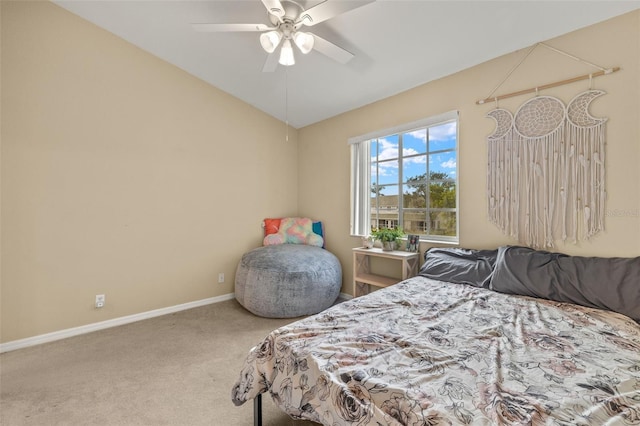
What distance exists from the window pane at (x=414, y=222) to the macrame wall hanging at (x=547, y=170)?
689mm

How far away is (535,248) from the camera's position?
7.08 feet

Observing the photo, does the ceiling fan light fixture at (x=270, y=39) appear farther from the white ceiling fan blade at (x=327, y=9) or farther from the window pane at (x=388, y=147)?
the window pane at (x=388, y=147)

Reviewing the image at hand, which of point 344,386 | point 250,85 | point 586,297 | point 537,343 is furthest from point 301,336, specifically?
point 250,85

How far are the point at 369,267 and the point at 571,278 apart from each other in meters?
1.88

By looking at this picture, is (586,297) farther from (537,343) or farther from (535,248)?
(537,343)

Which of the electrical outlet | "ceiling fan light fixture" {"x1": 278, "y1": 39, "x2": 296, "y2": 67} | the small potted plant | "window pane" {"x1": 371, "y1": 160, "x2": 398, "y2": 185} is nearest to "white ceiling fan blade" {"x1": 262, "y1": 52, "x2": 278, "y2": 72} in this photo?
"ceiling fan light fixture" {"x1": 278, "y1": 39, "x2": 296, "y2": 67}

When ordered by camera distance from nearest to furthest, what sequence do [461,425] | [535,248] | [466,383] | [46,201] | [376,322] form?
[461,425] → [466,383] → [376,322] → [535,248] → [46,201]

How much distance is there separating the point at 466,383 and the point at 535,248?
167 centimetres

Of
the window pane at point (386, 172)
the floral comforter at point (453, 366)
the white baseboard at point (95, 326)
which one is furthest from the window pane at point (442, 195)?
the white baseboard at point (95, 326)

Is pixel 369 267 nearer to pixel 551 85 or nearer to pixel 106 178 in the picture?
pixel 551 85

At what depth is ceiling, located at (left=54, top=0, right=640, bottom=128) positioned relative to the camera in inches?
76.9

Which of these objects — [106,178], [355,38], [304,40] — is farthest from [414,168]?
[106,178]

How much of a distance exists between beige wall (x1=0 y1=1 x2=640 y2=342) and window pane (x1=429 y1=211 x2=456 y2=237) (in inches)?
6.7

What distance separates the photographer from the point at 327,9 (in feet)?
5.51
